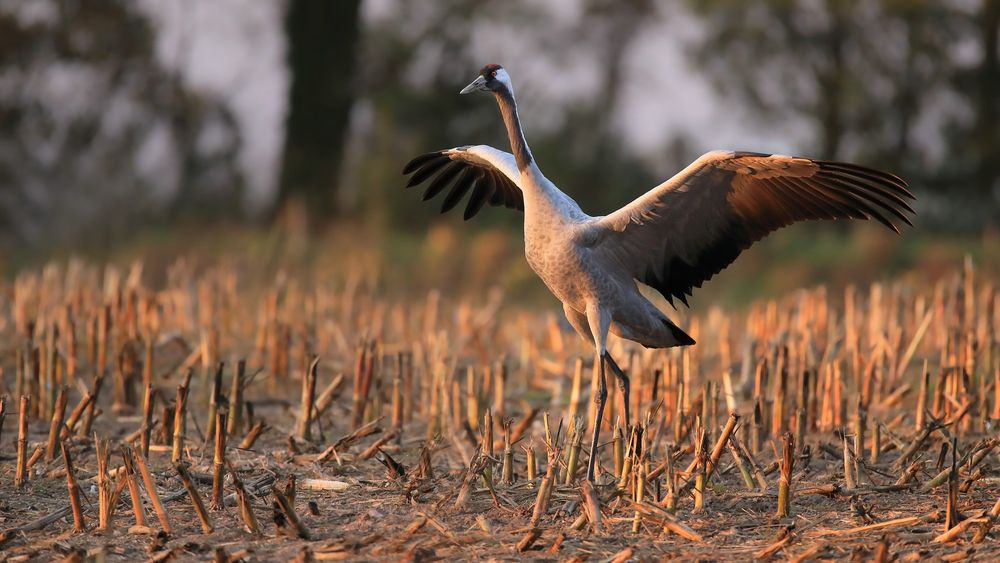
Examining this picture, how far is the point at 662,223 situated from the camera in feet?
18.3

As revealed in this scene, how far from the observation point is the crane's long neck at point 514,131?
5.61m

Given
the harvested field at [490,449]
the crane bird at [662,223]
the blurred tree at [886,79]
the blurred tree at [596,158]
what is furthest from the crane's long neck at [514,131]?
the blurred tree at [886,79]

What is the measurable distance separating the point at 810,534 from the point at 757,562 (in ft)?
1.21

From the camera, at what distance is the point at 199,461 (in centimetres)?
542

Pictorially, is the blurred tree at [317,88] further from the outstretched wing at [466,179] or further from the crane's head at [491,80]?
the crane's head at [491,80]

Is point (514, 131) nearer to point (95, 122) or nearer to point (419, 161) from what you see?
point (419, 161)

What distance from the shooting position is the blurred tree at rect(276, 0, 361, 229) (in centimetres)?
1908

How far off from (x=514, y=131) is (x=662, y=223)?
0.85 m

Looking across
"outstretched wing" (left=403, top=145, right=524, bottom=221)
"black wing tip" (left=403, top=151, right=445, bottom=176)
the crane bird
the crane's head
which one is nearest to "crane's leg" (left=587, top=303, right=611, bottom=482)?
the crane bird

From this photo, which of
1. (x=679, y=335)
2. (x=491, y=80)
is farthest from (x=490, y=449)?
(x=491, y=80)

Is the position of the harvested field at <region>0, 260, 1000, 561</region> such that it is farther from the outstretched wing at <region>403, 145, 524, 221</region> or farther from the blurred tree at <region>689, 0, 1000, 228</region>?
the blurred tree at <region>689, 0, 1000, 228</region>

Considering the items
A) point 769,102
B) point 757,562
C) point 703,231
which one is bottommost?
point 757,562

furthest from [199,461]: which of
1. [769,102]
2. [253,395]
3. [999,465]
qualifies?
[769,102]

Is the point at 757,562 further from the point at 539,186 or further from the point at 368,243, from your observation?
the point at 368,243
